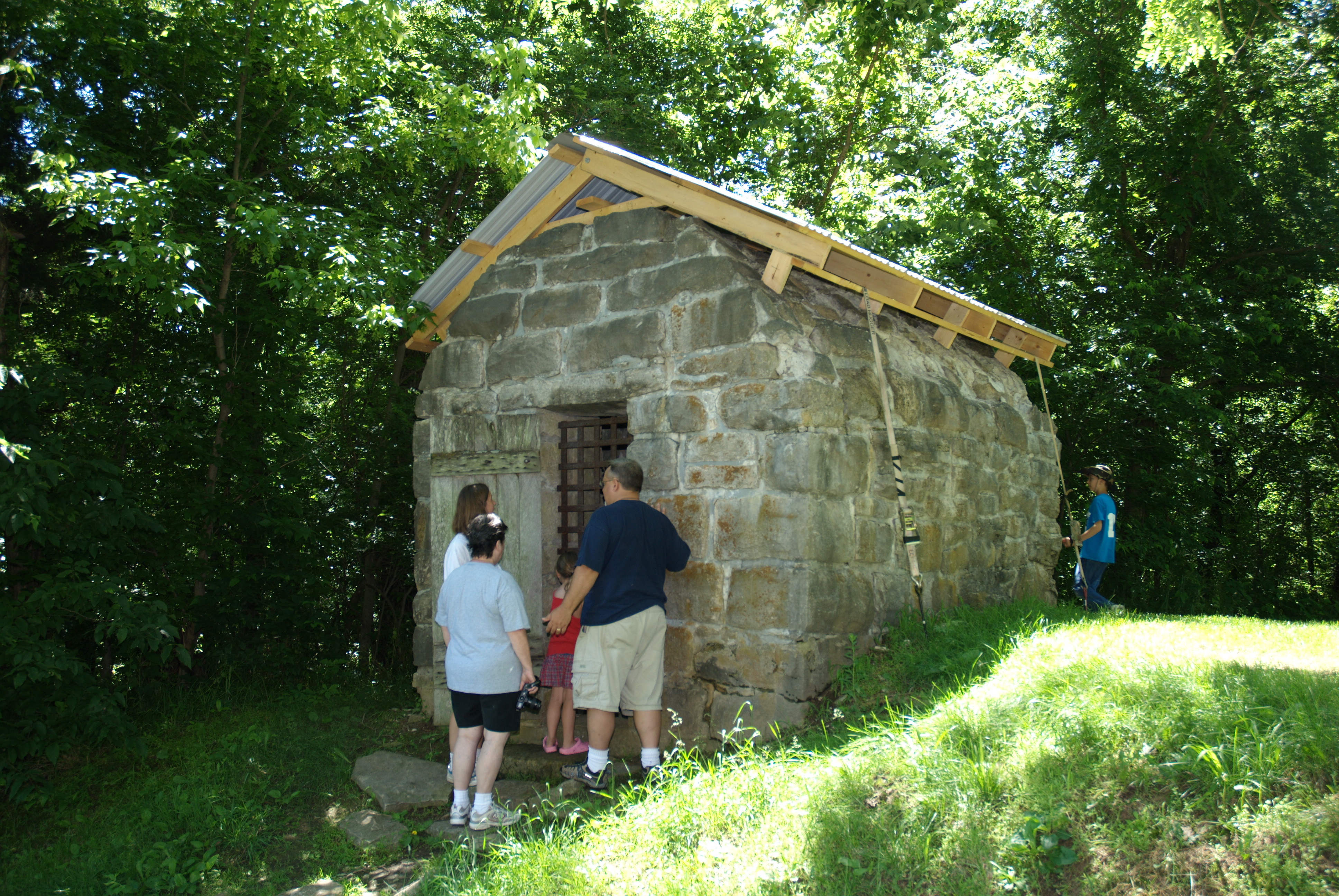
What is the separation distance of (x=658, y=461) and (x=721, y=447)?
0.42 meters

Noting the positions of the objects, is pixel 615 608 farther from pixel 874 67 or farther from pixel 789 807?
pixel 874 67

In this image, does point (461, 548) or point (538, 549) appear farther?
point (538, 549)

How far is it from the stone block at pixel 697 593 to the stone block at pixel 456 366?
2.11 metres

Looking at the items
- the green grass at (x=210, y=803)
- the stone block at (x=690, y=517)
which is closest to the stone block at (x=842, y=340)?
the stone block at (x=690, y=517)

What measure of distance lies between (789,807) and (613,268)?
3.41 meters

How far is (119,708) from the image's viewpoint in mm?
5875

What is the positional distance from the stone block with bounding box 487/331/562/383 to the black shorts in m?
2.23

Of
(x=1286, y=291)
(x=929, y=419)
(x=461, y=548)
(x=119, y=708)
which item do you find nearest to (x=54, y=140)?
(x=119, y=708)

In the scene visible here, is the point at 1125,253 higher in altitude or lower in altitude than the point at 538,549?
higher

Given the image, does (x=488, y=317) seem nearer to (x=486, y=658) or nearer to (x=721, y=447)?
(x=721, y=447)

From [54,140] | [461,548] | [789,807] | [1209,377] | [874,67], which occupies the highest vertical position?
[874,67]

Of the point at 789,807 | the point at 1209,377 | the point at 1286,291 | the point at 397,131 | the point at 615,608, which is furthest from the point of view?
the point at 1209,377

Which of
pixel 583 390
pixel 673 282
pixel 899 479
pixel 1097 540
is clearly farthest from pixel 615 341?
pixel 1097 540

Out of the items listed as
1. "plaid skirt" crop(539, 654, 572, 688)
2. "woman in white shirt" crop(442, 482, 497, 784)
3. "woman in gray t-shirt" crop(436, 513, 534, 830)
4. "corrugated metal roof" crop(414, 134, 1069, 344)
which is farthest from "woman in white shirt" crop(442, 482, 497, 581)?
"corrugated metal roof" crop(414, 134, 1069, 344)
